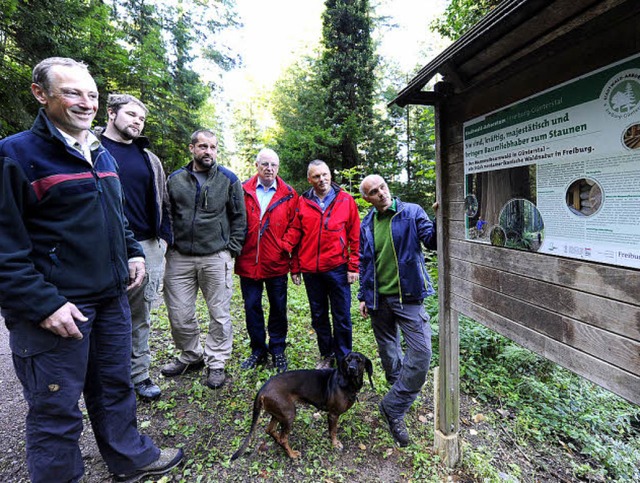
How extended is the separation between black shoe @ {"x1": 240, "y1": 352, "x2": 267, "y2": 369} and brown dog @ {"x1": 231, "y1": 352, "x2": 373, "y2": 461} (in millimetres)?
1148

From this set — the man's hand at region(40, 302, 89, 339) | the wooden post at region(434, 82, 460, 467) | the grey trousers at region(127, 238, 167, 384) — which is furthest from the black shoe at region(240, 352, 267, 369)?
the man's hand at region(40, 302, 89, 339)

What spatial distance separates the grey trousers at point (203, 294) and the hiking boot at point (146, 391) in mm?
516

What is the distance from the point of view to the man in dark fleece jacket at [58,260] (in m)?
1.83

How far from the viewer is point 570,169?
5.47 ft

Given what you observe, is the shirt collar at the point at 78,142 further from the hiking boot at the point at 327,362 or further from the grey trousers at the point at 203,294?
the hiking boot at the point at 327,362

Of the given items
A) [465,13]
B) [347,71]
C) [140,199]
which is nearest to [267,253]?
[140,199]

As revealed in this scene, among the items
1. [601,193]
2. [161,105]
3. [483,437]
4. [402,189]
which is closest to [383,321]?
[483,437]

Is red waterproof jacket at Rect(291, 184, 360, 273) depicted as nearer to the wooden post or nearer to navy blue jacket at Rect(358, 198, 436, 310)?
navy blue jacket at Rect(358, 198, 436, 310)

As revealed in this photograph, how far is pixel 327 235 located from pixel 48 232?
8.27 feet

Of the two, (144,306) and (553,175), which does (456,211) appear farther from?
(144,306)

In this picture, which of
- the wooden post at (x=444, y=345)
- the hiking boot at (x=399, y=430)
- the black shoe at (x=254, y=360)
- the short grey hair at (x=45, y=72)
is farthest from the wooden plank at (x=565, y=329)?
the short grey hair at (x=45, y=72)

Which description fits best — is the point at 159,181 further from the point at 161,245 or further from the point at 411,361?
the point at 411,361

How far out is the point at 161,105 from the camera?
30.3ft

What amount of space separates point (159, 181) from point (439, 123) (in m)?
2.58
